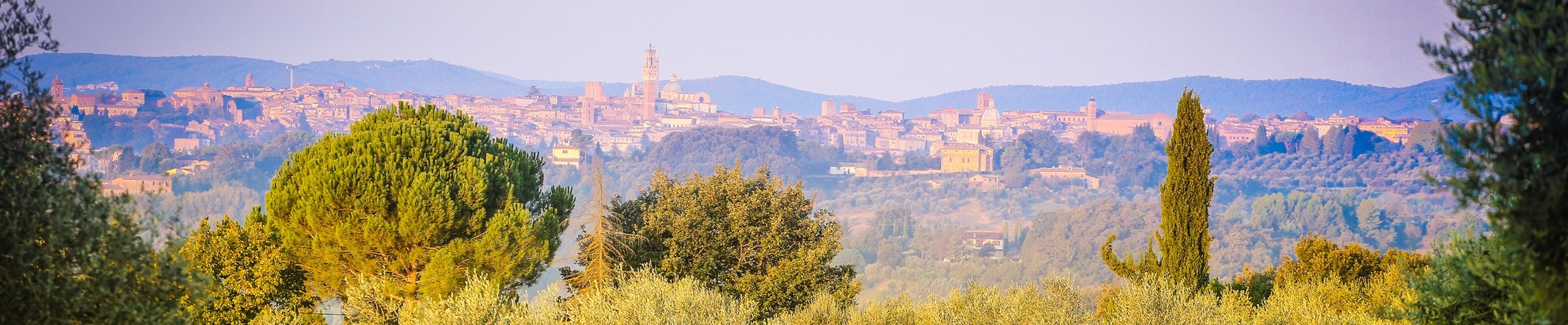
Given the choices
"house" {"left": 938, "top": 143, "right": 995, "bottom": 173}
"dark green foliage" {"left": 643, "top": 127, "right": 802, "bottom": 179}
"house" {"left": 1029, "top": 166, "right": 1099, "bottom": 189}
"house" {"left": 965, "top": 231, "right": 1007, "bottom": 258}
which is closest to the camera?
"house" {"left": 965, "top": 231, "right": 1007, "bottom": 258}

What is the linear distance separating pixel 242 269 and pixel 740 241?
662 cm

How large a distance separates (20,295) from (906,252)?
83694 mm

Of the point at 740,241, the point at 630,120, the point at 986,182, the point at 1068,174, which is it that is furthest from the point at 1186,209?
the point at 630,120

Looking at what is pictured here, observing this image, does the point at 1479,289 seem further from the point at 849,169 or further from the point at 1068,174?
the point at 849,169

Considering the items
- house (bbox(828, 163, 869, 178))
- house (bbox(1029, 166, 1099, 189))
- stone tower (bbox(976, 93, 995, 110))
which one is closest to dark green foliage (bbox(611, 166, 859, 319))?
house (bbox(1029, 166, 1099, 189))

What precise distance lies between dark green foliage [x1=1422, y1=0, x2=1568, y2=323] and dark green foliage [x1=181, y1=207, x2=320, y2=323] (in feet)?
38.0

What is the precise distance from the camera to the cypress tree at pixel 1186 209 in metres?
14.7

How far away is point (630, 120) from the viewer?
182125mm

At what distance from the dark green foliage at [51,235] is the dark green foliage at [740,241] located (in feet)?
29.0

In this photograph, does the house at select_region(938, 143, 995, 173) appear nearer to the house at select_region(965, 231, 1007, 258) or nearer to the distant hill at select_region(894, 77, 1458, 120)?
the house at select_region(965, 231, 1007, 258)

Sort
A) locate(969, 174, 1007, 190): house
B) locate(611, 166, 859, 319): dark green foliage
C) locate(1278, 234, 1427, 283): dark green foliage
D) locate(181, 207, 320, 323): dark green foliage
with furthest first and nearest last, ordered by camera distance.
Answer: locate(969, 174, 1007, 190): house
locate(1278, 234, 1427, 283): dark green foliage
locate(611, 166, 859, 319): dark green foliage
locate(181, 207, 320, 323): dark green foliage

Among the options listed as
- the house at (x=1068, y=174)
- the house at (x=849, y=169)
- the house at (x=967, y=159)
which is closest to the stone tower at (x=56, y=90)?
the house at (x=849, y=169)

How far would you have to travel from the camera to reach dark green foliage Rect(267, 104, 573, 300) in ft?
43.4

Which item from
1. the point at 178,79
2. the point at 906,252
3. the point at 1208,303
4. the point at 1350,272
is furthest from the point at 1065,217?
the point at 178,79
